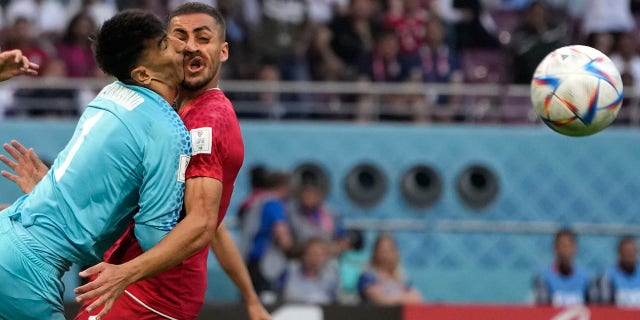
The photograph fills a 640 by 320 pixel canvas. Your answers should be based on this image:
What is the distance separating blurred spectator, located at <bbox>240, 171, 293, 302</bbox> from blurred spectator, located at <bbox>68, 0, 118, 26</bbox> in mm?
2972

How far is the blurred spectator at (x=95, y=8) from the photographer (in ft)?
43.8

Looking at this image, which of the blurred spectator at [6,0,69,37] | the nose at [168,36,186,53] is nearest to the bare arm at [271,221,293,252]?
the blurred spectator at [6,0,69,37]

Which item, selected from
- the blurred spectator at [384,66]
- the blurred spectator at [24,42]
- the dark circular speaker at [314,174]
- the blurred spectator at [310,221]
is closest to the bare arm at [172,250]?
the blurred spectator at [310,221]

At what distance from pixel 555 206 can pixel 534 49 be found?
1.80 meters

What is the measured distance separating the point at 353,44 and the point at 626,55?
319cm

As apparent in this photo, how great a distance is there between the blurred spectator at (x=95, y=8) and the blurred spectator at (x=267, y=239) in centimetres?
297

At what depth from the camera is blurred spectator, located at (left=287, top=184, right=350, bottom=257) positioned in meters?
11.9

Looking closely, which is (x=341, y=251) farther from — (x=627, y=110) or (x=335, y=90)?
(x=627, y=110)

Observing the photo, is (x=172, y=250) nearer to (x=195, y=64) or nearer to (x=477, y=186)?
(x=195, y=64)

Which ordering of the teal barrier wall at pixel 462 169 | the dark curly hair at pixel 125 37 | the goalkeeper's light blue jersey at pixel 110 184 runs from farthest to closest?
the teal barrier wall at pixel 462 169 → the dark curly hair at pixel 125 37 → the goalkeeper's light blue jersey at pixel 110 184

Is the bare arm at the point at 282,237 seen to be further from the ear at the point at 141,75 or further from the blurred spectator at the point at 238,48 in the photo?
the ear at the point at 141,75

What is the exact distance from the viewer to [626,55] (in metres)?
14.3

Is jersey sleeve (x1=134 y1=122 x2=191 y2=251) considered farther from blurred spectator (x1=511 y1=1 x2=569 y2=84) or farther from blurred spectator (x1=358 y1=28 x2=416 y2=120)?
blurred spectator (x1=511 y1=1 x2=569 y2=84)

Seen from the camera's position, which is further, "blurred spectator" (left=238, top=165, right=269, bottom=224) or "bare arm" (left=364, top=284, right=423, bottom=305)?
"blurred spectator" (left=238, top=165, right=269, bottom=224)
